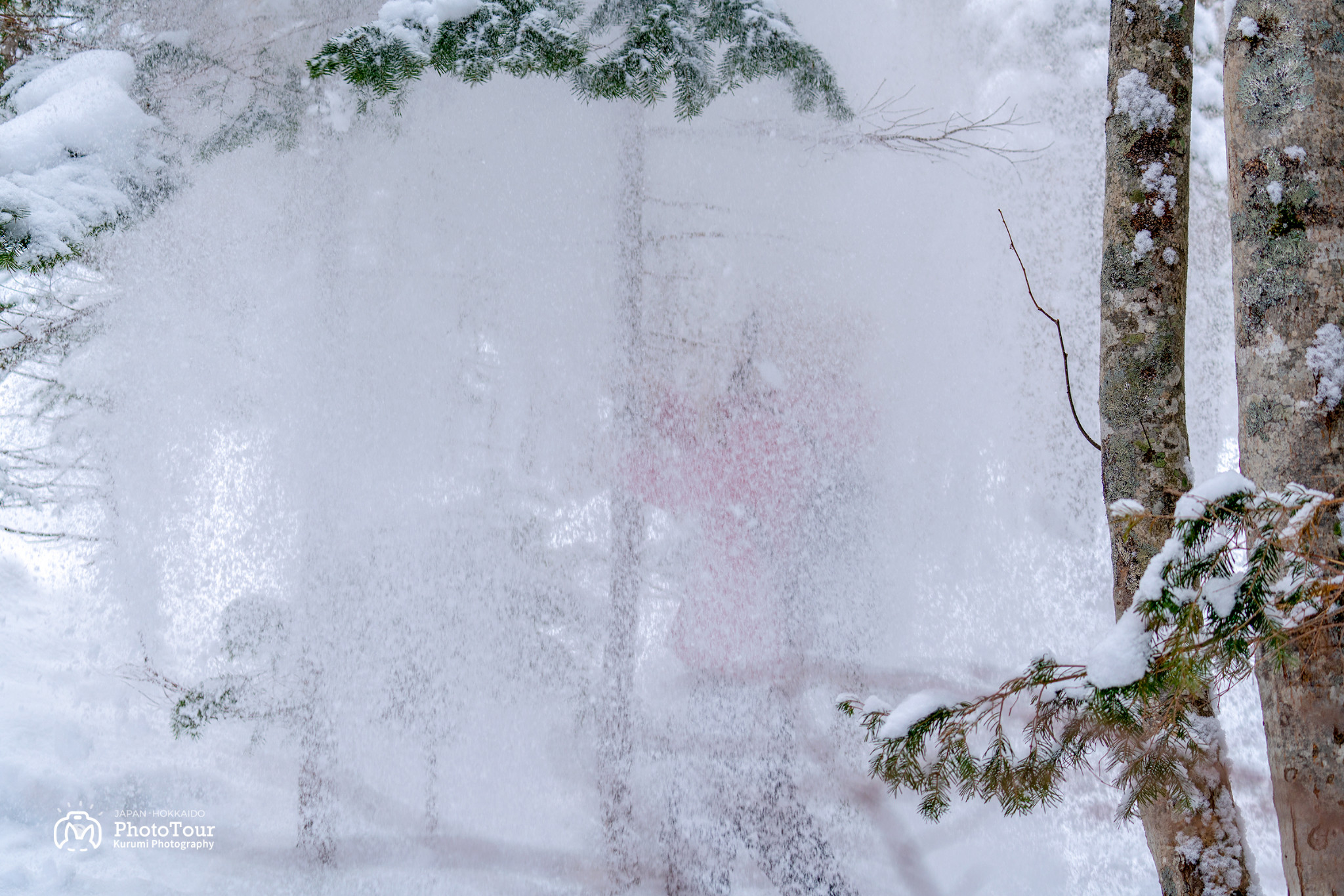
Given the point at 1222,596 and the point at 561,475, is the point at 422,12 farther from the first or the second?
the point at 1222,596

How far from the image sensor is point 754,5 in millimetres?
1438

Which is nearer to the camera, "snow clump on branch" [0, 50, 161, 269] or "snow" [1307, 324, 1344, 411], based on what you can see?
"snow" [1307, 324, 1344, 411]

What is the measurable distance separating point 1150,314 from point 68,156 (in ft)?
6.22

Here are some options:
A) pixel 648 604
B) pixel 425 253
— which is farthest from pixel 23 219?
pixel 648 604

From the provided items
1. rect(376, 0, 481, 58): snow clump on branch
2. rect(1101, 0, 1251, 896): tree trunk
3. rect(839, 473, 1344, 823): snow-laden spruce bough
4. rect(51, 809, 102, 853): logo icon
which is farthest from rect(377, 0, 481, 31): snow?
rect(51, 809, 102, 853): logo icon

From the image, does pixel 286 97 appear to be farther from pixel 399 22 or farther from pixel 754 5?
pixel 754 5

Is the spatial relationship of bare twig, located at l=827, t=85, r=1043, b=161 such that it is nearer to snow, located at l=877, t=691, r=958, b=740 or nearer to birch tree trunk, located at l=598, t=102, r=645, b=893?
birch tree trunk, located at l=598, t=102, r=645, b=893

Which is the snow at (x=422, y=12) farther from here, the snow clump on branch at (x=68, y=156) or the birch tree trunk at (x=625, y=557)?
the snow clump on branch at (x=68, y=156)

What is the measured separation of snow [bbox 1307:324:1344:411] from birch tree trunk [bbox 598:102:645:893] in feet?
3.53

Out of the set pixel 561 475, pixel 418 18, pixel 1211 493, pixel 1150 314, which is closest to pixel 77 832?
pixel 561 475

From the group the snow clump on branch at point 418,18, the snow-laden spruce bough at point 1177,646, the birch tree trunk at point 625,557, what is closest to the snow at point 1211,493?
the snow-laden spruce bough at point 1177,646

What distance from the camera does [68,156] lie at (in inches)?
56.2

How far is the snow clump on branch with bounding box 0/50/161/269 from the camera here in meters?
1.28

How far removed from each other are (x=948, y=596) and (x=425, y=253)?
1307 millimetres
